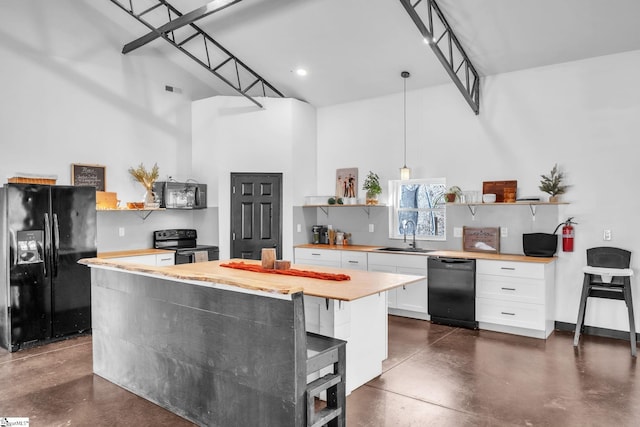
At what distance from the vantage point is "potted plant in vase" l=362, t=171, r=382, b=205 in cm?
612

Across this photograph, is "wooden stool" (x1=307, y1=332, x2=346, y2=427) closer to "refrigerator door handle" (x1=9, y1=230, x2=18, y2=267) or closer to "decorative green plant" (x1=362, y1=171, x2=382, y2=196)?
"refrigerator door handle" (x1=9, y1=230, x2=18, y2=267)

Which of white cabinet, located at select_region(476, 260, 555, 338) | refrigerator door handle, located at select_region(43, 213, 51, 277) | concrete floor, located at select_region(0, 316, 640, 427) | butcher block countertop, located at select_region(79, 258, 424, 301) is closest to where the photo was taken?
butcher block countertop, located at select_region(79, 258, 424, 301)

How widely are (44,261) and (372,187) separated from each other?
3.96m

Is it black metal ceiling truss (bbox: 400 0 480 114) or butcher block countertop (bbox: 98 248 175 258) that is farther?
butcher block countertop (bbox: 98 248 175 258)

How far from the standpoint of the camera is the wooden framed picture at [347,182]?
654 centimetres

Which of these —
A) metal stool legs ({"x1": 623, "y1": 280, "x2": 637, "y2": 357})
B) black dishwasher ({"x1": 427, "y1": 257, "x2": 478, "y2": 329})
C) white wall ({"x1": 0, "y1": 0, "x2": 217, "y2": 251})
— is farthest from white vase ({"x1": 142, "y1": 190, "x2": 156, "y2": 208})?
metal stool legs ({"x1": 623, "y1": 280, "x2": 637, "y2": 357})

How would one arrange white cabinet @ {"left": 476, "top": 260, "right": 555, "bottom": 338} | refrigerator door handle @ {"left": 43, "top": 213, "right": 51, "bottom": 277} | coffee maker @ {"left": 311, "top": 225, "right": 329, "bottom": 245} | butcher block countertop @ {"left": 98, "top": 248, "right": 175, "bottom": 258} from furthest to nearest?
coffee maker @ {"left": 311, "top": 225, "right": 329, "bottom": 245} < butcher block countertop @ {"left": 98, "top": 248, "right": 175, "bottom": 258} < white cabinet @ {"left": 476, "top": 260, "right": 555, "bottom": 338} < refrigerator door handle @ {"left": 43, "top": 213, "right": 51, "bottom": 277}

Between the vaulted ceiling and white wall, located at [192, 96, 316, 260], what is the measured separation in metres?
0.52

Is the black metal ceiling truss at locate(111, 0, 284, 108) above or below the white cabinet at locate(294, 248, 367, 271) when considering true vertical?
above

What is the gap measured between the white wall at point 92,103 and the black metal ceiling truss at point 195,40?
1.29ft

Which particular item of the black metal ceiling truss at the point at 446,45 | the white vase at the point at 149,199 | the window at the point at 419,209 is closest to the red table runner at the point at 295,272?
the white vase at the point at 149,199

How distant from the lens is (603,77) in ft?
15.5

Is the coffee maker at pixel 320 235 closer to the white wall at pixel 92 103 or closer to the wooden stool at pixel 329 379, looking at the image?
the white wall at pixel 92 103

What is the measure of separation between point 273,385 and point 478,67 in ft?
14.7
